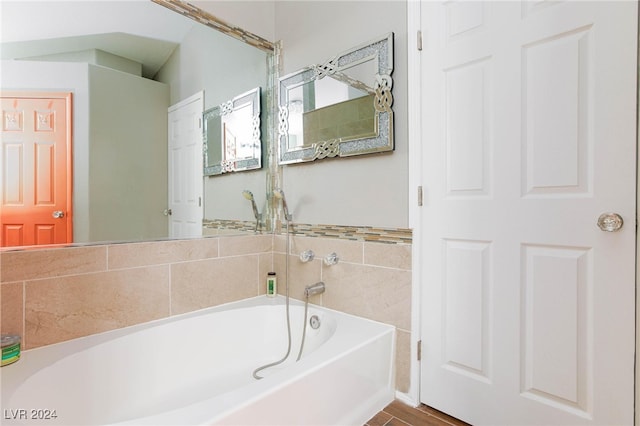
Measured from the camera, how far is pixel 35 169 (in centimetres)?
142

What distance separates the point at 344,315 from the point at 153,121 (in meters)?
1.53

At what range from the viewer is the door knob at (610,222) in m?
1.06

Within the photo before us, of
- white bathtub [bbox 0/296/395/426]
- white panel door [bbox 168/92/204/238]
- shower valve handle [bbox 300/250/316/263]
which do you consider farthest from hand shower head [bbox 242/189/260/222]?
white bathtub [bbox 0/296/395/426]

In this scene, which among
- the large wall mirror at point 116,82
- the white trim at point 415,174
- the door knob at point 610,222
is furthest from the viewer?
the white trim at point 415,174

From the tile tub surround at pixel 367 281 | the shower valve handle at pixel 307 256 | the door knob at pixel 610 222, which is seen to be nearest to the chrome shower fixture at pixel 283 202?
the tile tub surround at pixel 367 281

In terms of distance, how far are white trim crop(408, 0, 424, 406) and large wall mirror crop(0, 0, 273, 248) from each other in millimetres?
1207

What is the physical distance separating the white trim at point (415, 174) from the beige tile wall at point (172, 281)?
0.03m

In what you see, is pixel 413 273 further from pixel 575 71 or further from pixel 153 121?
pixel 153 121

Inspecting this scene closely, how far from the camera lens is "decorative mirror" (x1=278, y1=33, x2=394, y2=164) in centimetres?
162

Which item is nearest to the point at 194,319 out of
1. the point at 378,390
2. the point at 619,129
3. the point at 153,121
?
the point at 378,390

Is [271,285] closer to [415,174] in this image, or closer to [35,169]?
[415,174]

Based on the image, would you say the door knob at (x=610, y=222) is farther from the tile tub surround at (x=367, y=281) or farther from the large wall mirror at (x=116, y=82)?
the large wall mirror at (x=116, y=82)

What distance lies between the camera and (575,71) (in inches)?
45.1

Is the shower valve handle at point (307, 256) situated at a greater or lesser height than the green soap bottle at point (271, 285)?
greater
